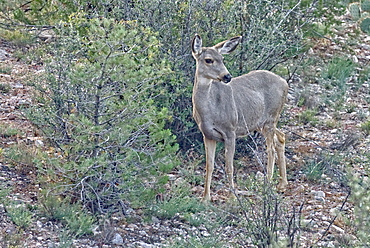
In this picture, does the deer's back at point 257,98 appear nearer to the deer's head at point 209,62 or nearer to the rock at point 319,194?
the deer's head at point 209,62

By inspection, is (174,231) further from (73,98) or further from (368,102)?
(368,102)

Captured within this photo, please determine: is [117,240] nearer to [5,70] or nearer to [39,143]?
[39,143]

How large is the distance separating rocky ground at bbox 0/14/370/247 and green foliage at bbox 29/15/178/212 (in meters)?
0.46

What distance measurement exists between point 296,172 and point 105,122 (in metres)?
4.07

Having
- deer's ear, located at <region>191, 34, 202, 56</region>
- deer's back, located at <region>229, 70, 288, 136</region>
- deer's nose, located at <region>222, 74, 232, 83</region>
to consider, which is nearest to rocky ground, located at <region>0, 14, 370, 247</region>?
deer's back, located at <region>229, 70, 288, 136</region>

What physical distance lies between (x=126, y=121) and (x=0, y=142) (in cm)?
267

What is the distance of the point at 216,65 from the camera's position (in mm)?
8891

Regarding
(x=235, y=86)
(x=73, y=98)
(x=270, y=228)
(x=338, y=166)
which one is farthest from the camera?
(x=338, y=166)

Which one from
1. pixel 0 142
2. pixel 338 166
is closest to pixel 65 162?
pixel 0 142

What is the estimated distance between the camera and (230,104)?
9352 mm

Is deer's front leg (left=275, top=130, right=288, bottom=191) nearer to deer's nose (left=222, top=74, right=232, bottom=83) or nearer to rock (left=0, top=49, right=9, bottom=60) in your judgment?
deer's nose (left=222, top=74, right=232, bottom=83)

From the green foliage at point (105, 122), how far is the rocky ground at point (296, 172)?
457 millimetres

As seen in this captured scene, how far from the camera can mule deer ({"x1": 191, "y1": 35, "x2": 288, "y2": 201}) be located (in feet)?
29.4

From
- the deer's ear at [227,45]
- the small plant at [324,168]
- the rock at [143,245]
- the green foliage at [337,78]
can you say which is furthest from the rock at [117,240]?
the green foliage at [337,78]
